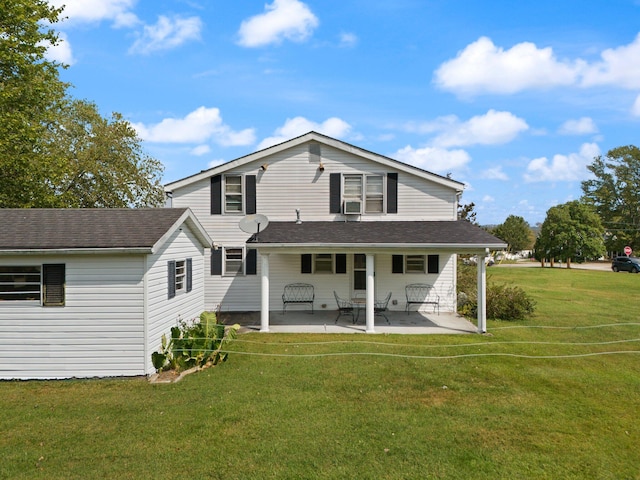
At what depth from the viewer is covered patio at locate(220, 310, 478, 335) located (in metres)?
11.1

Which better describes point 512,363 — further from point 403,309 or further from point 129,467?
point 129,467

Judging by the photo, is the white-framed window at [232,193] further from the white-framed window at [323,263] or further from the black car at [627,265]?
the black car at [627,265]

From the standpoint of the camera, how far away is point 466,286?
50.7 feet

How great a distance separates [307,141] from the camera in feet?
46.0

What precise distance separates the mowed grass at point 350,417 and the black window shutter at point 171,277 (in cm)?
203

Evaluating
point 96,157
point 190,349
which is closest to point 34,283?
point 190,349

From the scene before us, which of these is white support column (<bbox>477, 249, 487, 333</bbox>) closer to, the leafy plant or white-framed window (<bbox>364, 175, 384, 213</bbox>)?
white-framed window (<bbox>364, 175, 384, 213</bbox>)

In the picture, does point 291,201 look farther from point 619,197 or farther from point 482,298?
point 619,197

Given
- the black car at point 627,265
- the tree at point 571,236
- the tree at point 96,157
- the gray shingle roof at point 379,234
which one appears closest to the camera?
the gray shingle roof at point 379,234

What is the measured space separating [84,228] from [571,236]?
4363cm

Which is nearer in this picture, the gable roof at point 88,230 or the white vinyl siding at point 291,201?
the gable roof at point 88,230

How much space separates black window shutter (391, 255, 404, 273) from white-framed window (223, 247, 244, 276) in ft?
18.7

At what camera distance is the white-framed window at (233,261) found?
14.1 meters

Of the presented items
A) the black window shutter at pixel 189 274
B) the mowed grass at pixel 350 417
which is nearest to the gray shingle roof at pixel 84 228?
the black window shutter at pixel 189 274
